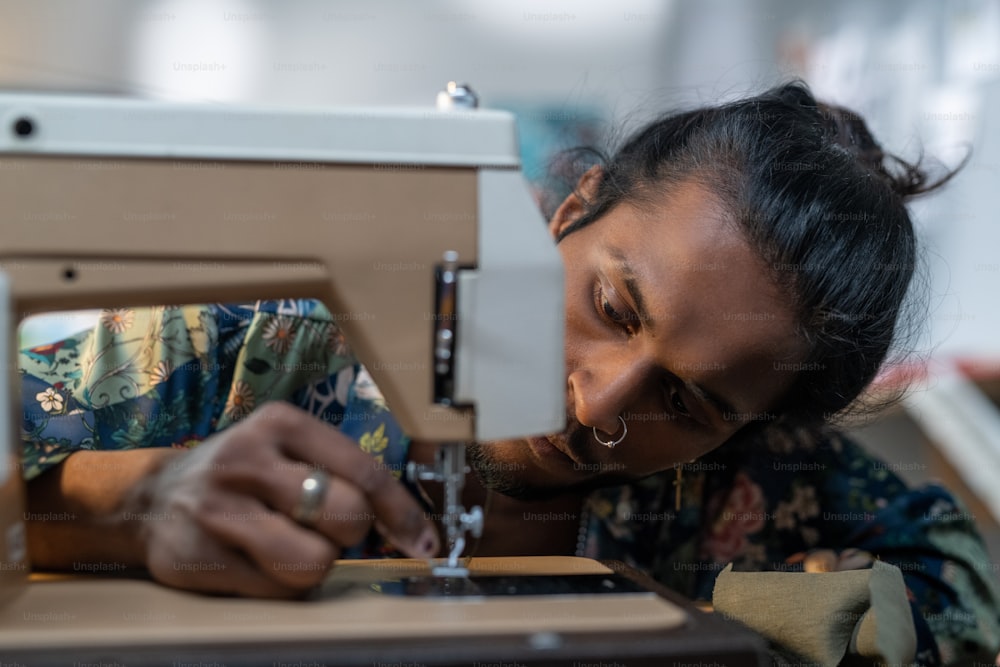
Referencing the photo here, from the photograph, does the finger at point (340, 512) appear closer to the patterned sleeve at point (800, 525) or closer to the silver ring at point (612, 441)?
the silver ring at point (612, 441)

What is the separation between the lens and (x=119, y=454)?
0.99 meters

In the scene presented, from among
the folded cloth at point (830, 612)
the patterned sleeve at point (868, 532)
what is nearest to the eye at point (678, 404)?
the folded cloth at point (830, 612)

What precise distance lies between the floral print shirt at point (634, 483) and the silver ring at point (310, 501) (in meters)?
0.36

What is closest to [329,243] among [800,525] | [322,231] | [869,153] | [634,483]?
[322,231]

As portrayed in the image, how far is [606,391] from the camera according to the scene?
115 centimetres

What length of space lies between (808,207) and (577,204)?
1.27 feet

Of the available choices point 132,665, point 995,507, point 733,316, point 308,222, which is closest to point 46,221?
point 308,222

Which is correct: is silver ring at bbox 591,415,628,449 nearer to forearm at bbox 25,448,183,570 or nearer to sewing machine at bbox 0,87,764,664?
sewing machine at bbox 0,87,764,664

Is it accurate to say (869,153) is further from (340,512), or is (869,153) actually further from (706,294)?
(340,512)

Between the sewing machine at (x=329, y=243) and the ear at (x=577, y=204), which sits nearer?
the sewing machine at (x=329, y=243)

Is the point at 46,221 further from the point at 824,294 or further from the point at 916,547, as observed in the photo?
the point at 916,547

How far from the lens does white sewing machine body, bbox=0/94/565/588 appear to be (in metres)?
0.87

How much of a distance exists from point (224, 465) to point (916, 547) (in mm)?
1273

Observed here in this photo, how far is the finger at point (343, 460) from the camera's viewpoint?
34.2 inches
